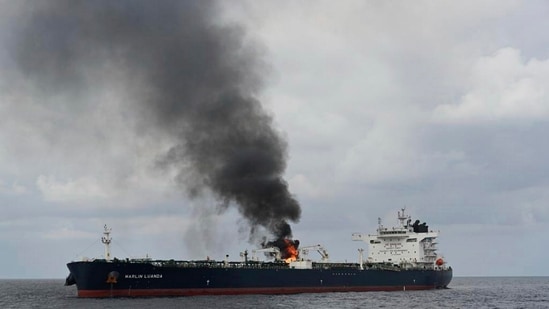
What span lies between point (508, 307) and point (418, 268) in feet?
103

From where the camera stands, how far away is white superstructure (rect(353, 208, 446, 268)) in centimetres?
9944

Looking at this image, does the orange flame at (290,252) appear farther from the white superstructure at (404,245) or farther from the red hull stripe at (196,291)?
the white superstructure at (404,245)

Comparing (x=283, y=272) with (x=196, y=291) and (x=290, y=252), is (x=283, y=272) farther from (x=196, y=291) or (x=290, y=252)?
(x=196, y=291)

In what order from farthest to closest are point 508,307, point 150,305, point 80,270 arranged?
point 508,307 < point 80,270 < point 150,305

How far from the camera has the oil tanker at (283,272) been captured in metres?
61.8

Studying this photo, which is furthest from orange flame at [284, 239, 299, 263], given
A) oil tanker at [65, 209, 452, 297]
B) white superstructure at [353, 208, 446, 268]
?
white superstructure at [353, 208, 446, 268]

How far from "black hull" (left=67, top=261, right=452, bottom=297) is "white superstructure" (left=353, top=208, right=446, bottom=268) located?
16052mm

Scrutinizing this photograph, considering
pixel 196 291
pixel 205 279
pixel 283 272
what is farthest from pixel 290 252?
pixel 196 291

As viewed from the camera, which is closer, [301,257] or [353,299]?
[353,299]

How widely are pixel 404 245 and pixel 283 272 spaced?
33869mm

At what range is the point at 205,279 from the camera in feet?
216

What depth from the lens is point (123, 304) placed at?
55406 mm

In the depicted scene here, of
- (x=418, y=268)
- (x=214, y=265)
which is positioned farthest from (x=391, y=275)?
(x=214, y=265)

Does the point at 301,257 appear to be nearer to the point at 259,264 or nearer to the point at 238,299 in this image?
the point at 259,264
